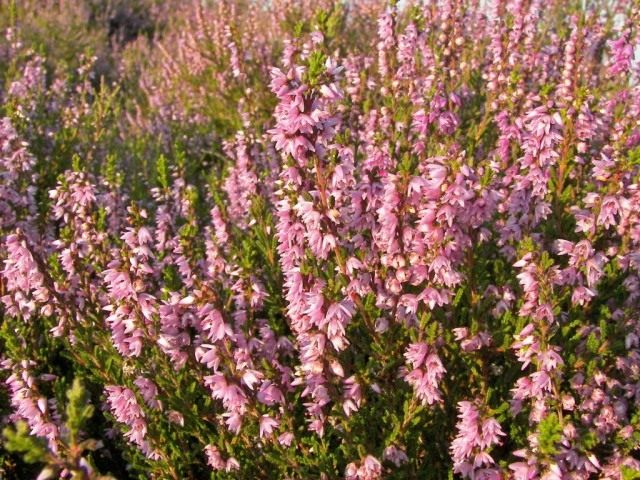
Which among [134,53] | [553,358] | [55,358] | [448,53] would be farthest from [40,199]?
[134,53]

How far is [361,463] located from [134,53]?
12.8 m

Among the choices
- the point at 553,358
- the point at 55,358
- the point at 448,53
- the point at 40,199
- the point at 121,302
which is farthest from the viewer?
the point at 40,199

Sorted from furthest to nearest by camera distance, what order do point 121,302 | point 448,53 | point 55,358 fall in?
point 448,53, point 55,358, point 121,302

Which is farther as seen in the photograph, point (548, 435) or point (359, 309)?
point (359, 309)

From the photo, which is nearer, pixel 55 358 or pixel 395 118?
pixel 395 118

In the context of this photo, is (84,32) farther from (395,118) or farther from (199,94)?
(395,118)

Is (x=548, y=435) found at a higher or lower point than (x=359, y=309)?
higher

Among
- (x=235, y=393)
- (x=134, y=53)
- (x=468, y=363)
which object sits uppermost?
(x=235, y=393)

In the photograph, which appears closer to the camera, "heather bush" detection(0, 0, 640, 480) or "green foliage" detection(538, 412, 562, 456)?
"green foliage" detection(538, 412, 562, 456)

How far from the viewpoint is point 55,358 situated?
4.81 meters

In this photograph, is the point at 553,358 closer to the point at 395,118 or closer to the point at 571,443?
the point at 571,443

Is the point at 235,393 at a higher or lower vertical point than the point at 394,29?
A: lower

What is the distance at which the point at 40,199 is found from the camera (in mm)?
5977

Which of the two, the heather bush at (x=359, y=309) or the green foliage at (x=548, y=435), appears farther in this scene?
the heather bush at (x=359, y=309)
